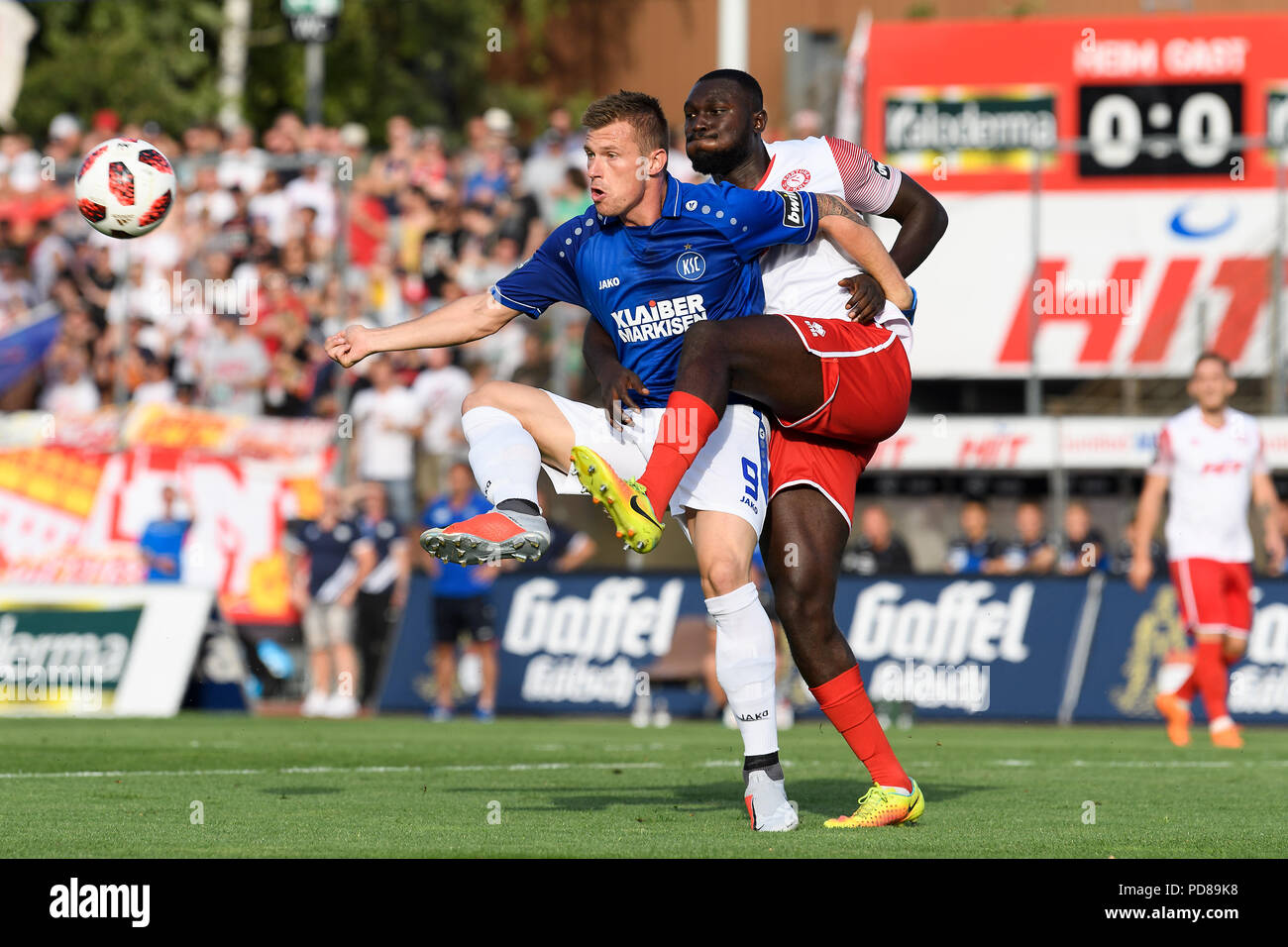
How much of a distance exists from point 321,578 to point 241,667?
47.7 inches

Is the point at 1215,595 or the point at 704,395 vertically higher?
the point at 704,395

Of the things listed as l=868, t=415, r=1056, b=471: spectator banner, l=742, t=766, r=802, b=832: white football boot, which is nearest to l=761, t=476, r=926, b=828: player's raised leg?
l=742, t=766, r=802, b=832: white football boot

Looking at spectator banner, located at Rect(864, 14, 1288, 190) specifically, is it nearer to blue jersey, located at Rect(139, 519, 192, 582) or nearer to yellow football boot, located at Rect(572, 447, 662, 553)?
blue jersey, located at Rect(139, 519, 192, 582)

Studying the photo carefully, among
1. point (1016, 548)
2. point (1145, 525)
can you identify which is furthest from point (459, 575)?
point (1145, 525)

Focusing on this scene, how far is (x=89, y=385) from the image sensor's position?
19047 millimetres

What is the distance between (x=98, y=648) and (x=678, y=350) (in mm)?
10227

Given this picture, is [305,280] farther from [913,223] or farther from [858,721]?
[858,721]

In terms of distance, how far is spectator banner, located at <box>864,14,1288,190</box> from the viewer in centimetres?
1977

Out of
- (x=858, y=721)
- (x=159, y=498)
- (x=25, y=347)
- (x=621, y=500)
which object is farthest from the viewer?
(x=25, y=347)

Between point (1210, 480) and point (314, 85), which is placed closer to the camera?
point (1210, 480)

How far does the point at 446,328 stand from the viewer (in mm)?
7234

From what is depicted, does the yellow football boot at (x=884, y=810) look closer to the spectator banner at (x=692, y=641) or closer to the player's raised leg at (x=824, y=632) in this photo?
the player's raised leg at (x=824, y=632)

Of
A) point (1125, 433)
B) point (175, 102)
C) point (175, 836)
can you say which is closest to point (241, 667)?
point (1125, 433)

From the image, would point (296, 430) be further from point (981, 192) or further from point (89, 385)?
point (981, 192)
